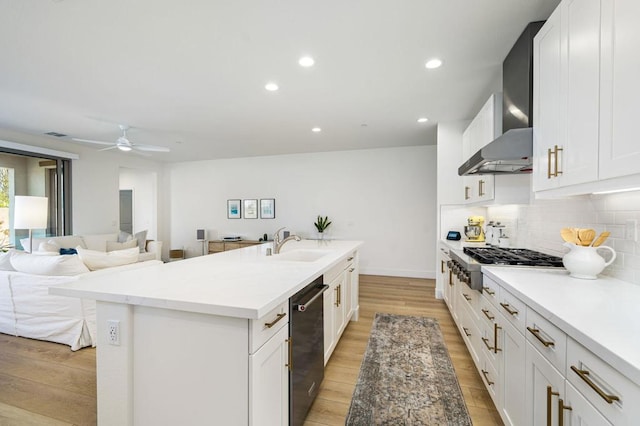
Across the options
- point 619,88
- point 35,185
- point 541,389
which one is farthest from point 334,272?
point 35,185

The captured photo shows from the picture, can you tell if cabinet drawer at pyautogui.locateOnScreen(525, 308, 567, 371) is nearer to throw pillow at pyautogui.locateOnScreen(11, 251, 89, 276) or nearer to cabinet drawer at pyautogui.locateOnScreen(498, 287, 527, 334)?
cabinet drawer at pyautogui.locateOnScreen(498, 287, 527, 334)

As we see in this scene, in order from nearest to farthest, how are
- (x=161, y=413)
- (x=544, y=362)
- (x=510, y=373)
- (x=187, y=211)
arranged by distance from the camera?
1. (x=544, y=362)
2. (x=161, y=413)
3. (x=510, y=373)
4. (x=187, y=211)

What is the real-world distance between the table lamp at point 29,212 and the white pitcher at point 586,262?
567cm

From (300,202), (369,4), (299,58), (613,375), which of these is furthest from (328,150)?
(613,375)

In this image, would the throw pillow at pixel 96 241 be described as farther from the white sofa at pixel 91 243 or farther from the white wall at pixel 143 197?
the white wall at pixel 143 197

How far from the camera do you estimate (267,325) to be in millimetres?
1230

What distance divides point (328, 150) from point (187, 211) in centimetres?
409

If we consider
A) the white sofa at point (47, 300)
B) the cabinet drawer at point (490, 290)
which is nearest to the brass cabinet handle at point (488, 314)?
the cabinet drawer at point (490, 290)

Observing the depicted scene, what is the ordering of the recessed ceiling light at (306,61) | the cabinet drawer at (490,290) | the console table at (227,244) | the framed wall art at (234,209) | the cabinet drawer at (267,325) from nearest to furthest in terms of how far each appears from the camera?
the cabinet drawer at (267,325)
the cabinet drawer at (490,290)
the recessed ceiling light at (306,61)
the console table at (227,244)
the framed wall art at (234,209)

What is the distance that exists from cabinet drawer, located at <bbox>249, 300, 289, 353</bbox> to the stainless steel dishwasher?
8cm

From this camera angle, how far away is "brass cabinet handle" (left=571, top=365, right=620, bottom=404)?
0.78 meters

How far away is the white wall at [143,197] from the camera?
7277 mm

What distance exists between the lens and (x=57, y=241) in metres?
4.61

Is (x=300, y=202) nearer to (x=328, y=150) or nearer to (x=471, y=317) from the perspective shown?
(x=328, y=150)
